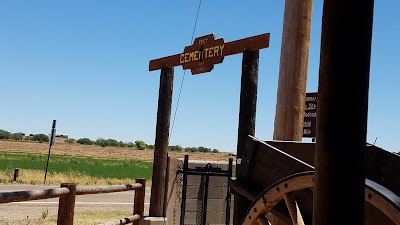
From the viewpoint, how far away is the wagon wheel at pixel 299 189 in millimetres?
2711

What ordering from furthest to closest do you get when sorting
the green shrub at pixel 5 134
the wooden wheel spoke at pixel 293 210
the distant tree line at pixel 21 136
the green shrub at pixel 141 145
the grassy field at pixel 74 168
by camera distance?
the green shrub at pixel 141 145
the distant tree line at pixel 21 136
the green shrub at pixel 5 134
the grassy field at pixel 74 168
the wooden wheel spoke at pixel 293 210

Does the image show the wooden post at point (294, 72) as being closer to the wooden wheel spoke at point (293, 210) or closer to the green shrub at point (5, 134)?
the wooden wheel spoke at point (293, 210)

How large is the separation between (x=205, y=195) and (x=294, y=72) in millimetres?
3959

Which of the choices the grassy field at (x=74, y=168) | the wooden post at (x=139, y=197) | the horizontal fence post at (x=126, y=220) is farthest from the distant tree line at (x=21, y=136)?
the horizontal fence post at (x=126, y=220)

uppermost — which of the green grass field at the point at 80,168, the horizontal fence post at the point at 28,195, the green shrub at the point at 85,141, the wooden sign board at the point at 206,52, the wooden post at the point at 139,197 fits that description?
the wooden sign board at the point at 206,52

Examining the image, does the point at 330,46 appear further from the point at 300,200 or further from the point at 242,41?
the point at 242,41

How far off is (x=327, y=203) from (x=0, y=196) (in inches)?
118

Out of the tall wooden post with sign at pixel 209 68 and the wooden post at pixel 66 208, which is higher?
the tall wooden post with sign at pixel 209 68

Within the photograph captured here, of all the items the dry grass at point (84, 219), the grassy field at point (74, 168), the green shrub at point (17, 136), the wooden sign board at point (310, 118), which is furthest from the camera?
the green shrub at point (17, 136)

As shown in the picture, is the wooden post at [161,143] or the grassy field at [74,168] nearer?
the wooden post at [161,143]

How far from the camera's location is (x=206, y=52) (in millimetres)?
7969

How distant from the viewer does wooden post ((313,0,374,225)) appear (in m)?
1.74

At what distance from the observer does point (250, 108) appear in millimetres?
6684

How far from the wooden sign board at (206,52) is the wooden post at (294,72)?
7.45ft
